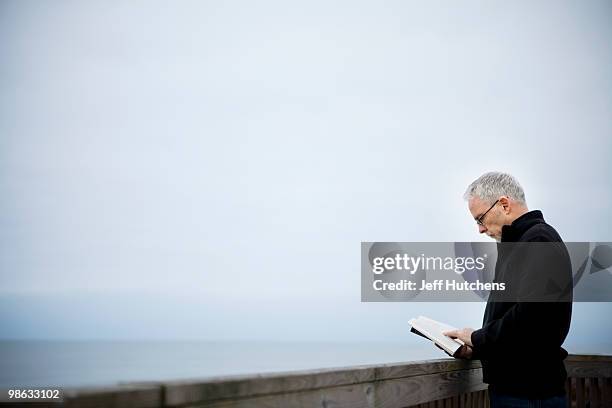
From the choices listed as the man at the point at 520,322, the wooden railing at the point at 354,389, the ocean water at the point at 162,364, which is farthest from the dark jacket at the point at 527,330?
the ocean water at the point at 162,364

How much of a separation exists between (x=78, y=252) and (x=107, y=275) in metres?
9.83

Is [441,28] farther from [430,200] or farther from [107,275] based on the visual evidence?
[107,275]

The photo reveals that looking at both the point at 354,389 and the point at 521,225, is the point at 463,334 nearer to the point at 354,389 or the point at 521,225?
the point at 521,225

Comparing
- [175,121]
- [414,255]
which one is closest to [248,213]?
[175,121]

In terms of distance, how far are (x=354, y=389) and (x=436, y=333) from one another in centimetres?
Answer: 62

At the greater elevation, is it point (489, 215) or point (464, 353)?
point (489, 215)

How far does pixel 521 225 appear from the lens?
2137mm

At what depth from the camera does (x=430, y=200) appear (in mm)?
50219

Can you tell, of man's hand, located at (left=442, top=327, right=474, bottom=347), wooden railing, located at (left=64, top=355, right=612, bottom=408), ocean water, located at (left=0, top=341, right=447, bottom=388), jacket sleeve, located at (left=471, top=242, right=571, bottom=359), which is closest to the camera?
wooden railing, located at (left=64, top=355, right=612, bottom=408)

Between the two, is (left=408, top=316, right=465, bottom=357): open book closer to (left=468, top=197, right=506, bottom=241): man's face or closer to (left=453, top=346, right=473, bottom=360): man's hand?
(left=453, top=346, right=473, bottom=360): man's hand

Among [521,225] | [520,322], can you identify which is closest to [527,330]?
[520,322]

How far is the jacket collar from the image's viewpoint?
6.98 feet

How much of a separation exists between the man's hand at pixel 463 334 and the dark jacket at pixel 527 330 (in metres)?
0.04

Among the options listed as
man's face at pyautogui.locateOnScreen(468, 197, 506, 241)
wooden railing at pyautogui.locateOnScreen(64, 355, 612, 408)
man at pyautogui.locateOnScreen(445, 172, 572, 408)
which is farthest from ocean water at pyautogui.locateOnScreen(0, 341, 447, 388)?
man's face at pyautogui.locateOnScreen(468, 197, 506, 241)
